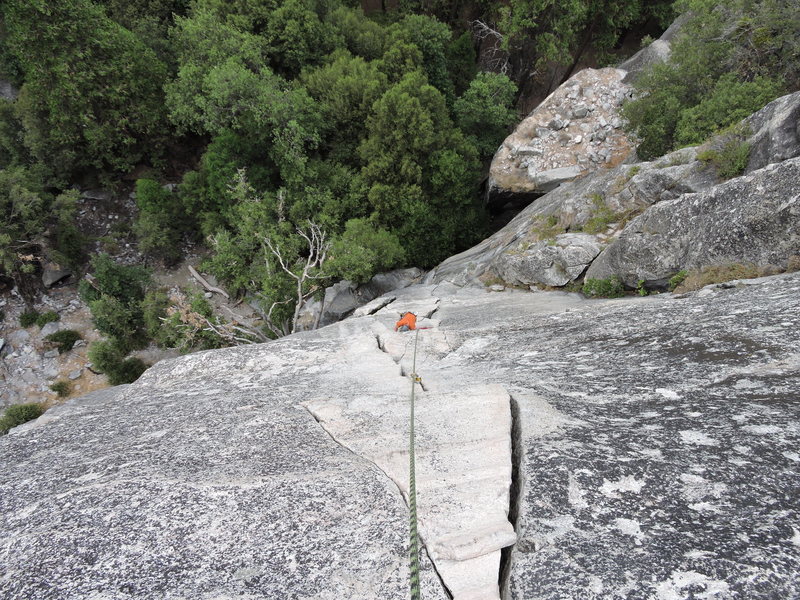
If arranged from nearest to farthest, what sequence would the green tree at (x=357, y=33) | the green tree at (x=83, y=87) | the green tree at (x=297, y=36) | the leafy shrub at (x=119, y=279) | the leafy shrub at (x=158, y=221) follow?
1. the green tree at (x=83, y=87)
2. the green tree at (x=297, y=36)
3. the leafy shrub at (x=119, y=279)
4. the green tree at (x=357, y=33)
5. the leafy shrub at (x=158, y=221)

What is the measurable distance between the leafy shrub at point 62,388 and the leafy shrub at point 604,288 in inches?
1052

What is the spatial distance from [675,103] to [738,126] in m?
4.11

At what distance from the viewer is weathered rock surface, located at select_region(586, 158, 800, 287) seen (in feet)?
22.9

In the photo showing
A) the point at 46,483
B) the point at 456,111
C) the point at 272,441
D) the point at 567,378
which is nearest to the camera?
the point at 46,483

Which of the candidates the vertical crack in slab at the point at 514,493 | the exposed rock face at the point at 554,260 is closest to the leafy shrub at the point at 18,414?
the exposed rock face at the point at 554,260

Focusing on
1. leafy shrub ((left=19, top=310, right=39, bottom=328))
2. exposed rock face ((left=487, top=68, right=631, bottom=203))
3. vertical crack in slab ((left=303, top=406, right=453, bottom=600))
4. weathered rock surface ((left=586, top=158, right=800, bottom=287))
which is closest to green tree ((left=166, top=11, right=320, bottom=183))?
exposed rock face ((left=487, top=68, right=631, bottom=203))

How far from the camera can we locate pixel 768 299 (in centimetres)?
550

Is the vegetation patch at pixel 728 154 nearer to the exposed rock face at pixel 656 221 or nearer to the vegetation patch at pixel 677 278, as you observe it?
the exposed rock face at pixel 656 221

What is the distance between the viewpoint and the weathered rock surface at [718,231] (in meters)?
6.99

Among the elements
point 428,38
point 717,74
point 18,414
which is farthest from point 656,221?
point 18,414

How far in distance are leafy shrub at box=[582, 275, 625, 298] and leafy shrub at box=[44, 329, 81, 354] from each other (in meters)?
27.5

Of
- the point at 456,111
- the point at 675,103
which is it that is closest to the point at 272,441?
the point at 675,103

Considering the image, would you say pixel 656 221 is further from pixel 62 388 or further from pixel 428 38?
pixel 62 388

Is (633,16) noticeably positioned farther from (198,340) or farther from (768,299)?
(198,340)
